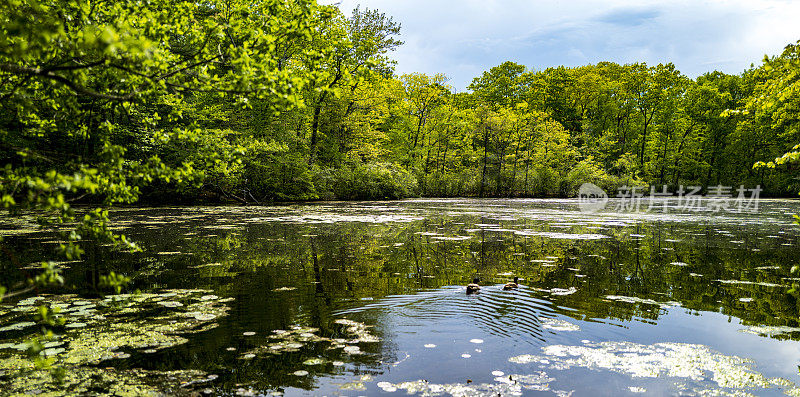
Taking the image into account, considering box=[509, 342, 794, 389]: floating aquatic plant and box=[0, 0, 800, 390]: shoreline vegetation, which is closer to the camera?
box=[509, 342, 794, 389]: floating aquatic plant

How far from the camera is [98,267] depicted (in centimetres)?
839

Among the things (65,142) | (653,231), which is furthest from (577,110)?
(65,142)

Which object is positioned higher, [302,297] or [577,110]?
[577,110]

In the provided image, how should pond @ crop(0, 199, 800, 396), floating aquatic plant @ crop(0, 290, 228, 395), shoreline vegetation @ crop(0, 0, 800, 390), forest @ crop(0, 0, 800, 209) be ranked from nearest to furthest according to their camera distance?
floating aquatic plant @ crop(0, 290, 228, 395) < pond @ crop(0, 199, 800, 396) < shoreline vegetation @ crop(0, 0, 800, 390) < forest @ crop(0, 0, 800, 209)

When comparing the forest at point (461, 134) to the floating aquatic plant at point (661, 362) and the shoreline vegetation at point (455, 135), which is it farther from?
the floating aquatic plant at point (661, 362)

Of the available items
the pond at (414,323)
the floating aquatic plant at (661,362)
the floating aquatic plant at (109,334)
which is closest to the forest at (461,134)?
the pond at (414,323)

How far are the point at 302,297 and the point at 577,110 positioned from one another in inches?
2330

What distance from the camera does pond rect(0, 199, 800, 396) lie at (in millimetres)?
3820

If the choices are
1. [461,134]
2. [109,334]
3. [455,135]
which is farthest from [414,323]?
[461,134]

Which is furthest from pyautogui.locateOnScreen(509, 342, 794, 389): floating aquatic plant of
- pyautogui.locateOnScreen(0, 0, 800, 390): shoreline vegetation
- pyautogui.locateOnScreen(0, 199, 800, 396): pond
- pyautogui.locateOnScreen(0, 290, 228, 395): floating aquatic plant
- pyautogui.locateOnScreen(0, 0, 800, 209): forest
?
pyautogui.locateOnScreen(0, 0, 800, 209): forest

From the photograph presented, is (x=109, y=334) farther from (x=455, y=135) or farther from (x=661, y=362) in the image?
(x=455, y=135)

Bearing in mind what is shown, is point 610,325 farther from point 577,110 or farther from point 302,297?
point 577,110

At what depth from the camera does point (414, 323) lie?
5.42 meters

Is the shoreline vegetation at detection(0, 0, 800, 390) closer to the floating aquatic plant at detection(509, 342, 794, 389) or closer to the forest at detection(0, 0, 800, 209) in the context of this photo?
the forest at detection(0, 0, 800, 209)
